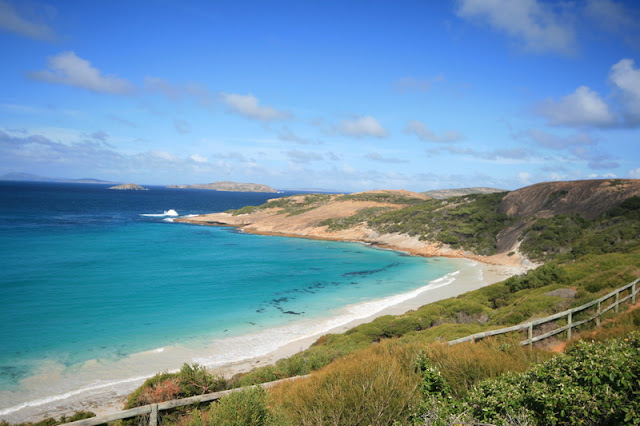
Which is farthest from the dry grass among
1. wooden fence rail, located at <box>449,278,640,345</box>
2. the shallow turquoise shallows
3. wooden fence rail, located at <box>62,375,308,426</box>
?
the shallow turquoise shallows

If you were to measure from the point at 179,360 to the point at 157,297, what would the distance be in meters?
11.6

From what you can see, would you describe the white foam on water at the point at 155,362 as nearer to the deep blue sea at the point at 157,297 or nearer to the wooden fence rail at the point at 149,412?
the deep blue sea at the point at 157,297

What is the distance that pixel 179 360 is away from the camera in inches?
633

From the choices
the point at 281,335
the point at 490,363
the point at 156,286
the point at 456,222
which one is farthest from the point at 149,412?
the point at 456,222

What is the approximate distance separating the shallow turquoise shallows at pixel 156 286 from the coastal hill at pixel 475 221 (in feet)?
23.8

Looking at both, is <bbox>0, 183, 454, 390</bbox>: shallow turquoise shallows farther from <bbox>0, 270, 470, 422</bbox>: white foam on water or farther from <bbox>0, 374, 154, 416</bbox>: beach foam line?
<bbox>0, 374, 154, 416</bbox>: beach foam line

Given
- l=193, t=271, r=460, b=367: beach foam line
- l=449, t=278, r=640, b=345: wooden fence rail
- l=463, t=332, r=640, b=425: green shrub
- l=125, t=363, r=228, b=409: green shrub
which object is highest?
l=463, t=332, r=640, b=425: green shrub

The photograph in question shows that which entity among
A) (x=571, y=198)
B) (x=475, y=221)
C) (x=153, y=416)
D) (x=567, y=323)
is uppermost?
(x=571, y=198)

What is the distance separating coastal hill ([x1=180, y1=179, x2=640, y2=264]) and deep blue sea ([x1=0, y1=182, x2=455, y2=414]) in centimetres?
807

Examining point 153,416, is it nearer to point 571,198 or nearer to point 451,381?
point 451,381

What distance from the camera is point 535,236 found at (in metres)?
43.7

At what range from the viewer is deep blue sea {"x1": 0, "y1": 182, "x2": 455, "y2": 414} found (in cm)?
1608

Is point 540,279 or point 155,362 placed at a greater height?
point 540,279

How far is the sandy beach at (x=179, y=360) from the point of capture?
11971mm
